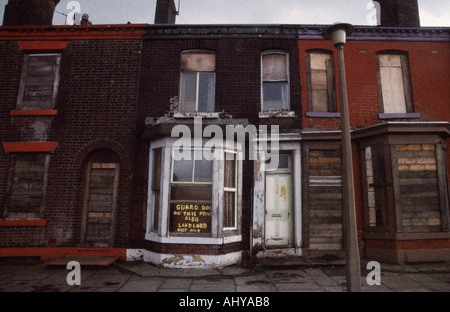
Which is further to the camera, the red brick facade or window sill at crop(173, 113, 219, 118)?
window sill at crop(173, 113, 219, 118)

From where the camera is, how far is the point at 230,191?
24.2ft

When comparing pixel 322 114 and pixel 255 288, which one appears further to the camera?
pixel 322 114

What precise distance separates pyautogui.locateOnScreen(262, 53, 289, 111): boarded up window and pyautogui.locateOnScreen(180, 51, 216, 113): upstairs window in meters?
1.61

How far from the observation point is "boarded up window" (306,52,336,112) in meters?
8.23

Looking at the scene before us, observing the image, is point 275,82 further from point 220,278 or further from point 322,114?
point 220,278

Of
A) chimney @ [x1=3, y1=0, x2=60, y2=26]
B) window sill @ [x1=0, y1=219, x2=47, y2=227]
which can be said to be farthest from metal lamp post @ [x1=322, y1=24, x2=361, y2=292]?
chimney @ [x1=3, y1=0, x2=60, y2=26]

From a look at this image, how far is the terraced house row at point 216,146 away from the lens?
23.0ft

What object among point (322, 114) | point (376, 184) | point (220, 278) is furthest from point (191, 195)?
point (376, 184)

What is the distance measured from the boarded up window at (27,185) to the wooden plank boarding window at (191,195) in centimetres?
397

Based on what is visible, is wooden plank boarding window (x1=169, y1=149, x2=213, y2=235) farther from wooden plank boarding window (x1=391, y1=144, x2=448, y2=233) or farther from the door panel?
wooden plank boarding window (x1=391, y1=144, x2=448, y2=233)

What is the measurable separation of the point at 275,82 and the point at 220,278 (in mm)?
5798

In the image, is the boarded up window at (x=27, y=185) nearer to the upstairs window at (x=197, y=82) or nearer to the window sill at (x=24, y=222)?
the window sill at (x=24, y=222)

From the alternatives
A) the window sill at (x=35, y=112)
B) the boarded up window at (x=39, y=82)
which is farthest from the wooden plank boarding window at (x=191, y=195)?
the boarded up window at (x=39, y=82)

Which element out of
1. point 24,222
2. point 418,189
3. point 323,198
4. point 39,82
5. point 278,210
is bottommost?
point 24,222
